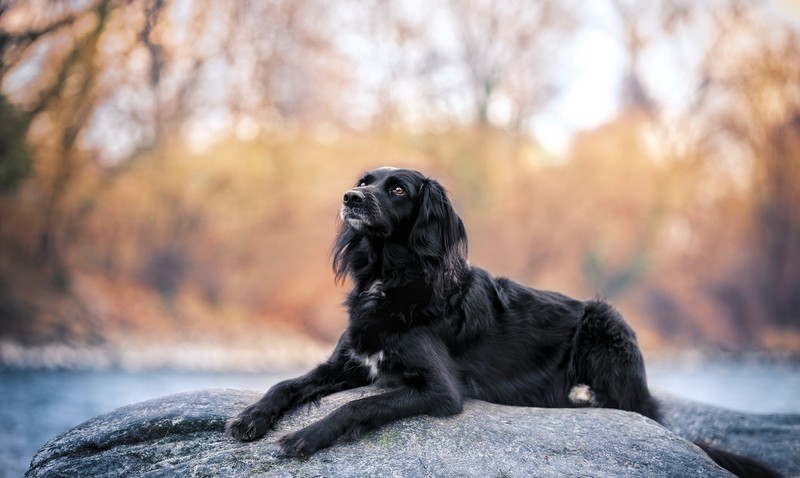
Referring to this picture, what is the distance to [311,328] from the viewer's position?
19.6 meters

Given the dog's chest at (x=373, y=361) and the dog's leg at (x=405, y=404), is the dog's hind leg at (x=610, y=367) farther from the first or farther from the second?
the dog's chest at (x=373, y=361)

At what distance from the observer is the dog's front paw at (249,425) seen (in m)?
3.37

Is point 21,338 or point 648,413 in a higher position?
point 21,338

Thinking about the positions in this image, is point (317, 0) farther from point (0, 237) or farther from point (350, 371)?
point (350, 371)

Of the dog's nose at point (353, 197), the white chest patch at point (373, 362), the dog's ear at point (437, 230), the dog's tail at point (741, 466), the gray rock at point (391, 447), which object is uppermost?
the dog's nose at point (353, 197)

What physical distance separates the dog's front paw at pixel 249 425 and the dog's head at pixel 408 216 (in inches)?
47.0

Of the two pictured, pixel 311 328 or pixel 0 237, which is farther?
pixel 311 328

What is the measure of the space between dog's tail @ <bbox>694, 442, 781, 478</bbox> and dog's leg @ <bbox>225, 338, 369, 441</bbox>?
83.7 inches

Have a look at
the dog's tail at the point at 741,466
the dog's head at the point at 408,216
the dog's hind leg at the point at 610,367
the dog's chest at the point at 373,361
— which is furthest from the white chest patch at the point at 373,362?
the dog's tail at the point at 741,466

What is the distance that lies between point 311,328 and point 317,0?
10.9 metres

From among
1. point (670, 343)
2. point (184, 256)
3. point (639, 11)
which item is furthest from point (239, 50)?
point (670, 343)

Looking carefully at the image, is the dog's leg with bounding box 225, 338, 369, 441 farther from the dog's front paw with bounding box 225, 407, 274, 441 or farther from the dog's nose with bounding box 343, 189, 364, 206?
the dog's nose with bounding box 343, 189, 364, 206

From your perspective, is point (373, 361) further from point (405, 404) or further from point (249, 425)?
point (249, 425)

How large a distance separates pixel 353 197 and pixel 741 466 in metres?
2.76
